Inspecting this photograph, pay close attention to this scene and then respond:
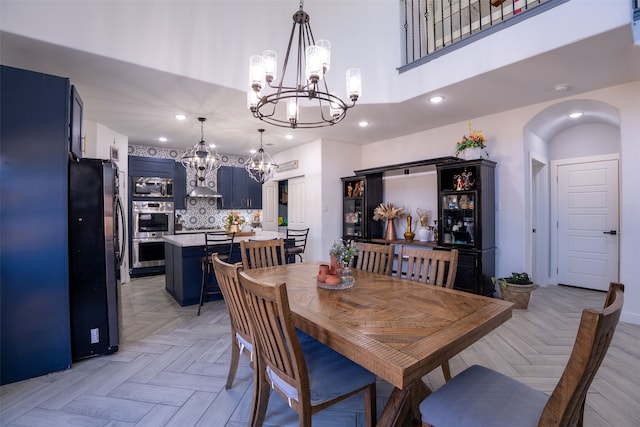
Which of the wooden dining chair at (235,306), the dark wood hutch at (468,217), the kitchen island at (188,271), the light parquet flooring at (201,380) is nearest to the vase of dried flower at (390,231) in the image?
the dark wood hutch at (468,217)

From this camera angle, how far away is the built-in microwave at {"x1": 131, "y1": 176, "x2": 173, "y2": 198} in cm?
541

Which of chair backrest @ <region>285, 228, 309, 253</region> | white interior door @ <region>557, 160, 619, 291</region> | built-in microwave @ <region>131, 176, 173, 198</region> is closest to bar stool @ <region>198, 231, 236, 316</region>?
chair backrest @ <region>285, 228, 309, 253</region>

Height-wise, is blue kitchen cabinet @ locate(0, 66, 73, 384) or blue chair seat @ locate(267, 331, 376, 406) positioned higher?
blue kitchen cabinet @ locate(0, 66, 73, 384)

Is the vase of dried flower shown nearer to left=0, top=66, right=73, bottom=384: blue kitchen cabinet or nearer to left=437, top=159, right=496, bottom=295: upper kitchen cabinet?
left=437, top=159, right=496, bottom=295: upper kitchen cabinet

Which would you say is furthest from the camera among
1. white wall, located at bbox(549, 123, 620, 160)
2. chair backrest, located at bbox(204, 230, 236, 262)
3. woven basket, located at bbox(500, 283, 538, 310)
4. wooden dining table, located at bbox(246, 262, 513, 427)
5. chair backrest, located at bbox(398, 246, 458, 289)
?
white wall, located at bbox(549, 123, 620, 160)

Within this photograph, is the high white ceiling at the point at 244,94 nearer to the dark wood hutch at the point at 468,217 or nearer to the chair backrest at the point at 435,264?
the dark wood hutch at the point at 468,217

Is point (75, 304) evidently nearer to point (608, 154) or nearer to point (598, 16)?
point (598, 16)

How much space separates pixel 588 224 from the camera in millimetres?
4371

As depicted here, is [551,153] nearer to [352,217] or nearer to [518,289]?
[518,289]

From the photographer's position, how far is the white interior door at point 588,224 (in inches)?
163

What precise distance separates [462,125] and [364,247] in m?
2.94

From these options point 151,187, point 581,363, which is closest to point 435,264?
point 581,363

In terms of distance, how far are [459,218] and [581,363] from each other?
3.42m

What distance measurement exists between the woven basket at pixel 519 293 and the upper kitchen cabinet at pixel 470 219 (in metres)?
0.29
